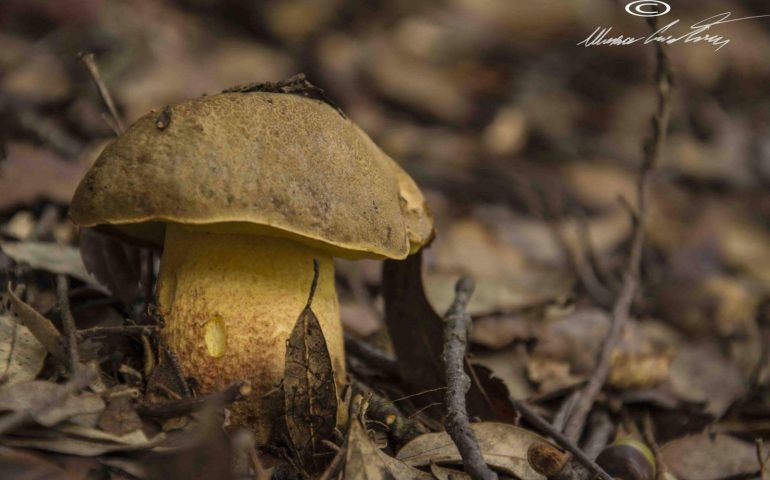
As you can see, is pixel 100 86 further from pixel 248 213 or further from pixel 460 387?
pixel 460 387

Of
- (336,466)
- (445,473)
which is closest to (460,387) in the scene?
(445,473)

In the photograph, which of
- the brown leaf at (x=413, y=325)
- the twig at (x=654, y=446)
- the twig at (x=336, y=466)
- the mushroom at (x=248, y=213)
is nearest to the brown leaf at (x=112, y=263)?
the mushroom at (x=248, y=213)

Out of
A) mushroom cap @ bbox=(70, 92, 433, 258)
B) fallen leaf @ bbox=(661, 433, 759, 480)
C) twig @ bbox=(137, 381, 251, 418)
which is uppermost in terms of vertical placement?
mushroom cap @ bbox=(70, 92, 433, 258)

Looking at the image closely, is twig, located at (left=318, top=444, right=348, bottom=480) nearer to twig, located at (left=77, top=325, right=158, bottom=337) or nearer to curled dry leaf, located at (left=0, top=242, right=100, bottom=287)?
twig, located at (left=77, top=325, right=158, bottom=337)

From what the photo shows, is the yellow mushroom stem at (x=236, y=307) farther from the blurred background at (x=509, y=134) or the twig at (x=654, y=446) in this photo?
the twig at (x=654, y=446)

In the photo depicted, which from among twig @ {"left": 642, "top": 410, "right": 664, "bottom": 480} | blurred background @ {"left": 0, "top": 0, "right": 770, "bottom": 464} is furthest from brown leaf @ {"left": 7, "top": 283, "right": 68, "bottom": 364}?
twig @ {"left": 642, "top": 410, "right": 664, "bottom": 480}

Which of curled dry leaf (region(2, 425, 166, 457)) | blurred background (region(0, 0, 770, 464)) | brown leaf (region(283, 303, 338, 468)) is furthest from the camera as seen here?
blurred background (region(0, 0, 770, 464))
